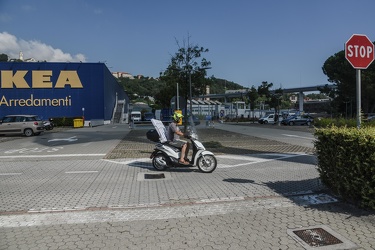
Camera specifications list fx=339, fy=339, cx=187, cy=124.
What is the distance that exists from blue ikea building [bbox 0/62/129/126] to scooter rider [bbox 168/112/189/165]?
1376 inches

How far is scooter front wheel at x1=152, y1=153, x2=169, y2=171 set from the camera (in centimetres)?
910

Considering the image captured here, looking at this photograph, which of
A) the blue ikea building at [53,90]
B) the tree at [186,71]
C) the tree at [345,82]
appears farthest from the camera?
the tree at [345,82]

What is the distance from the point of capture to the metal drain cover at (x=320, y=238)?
3.94m

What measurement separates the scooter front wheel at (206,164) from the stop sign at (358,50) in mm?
4170

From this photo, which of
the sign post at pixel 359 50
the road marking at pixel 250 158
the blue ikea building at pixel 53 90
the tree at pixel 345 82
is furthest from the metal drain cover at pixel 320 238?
the tree at pixel 345 82

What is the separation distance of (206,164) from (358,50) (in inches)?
177

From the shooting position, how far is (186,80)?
64.3 feet

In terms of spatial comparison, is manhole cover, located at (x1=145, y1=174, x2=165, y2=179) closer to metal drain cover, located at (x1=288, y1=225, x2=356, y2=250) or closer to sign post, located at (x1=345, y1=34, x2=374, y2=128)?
metal drain cover, located at (x1=288, y1=225, x2=356, y2=250)

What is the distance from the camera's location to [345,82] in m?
53.0

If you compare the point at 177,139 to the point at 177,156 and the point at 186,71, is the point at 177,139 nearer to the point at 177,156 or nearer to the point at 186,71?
the point at 177,156

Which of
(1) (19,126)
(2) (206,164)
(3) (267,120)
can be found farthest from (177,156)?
(3) (267,120)

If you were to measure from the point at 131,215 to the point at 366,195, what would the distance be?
11.5 ft

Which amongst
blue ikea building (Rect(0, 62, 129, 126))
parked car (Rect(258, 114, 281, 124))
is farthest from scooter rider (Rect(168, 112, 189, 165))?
parked car (Rect(258, 114, 281, 124))

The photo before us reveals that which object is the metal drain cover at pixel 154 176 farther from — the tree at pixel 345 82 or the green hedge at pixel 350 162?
the tree at pixel 345 82
